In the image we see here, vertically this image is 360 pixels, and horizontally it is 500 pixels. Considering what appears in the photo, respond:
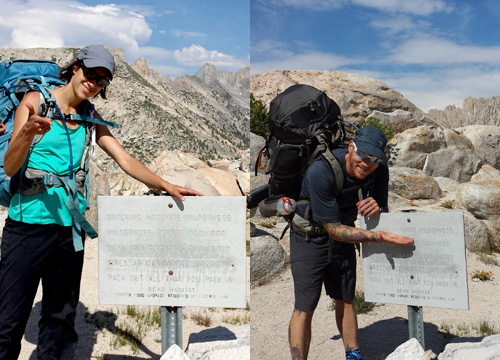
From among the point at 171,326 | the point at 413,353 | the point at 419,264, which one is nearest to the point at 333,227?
the point at 419,264

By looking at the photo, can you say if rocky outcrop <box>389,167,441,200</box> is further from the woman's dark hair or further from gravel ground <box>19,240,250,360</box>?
the woman's dark hair

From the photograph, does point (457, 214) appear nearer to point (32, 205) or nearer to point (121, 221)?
point (121, 221)

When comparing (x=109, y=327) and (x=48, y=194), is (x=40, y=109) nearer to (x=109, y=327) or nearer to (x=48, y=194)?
(x=48, y=194)

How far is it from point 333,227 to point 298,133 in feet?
3.34

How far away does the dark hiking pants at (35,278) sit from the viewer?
304 centimetres

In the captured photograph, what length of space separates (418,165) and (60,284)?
14.6 metres

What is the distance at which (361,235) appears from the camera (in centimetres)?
362

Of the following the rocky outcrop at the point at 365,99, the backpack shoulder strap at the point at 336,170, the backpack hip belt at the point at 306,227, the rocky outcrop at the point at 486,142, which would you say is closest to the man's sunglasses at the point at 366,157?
the backpack shoulder strap at the point at 336,170

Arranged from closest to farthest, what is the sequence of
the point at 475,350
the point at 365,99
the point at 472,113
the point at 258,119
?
the point at 475,350 → the point at 258,119 → the point at 365,99 → the point at 472,113

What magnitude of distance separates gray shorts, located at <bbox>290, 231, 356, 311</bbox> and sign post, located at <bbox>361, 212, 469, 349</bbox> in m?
0.33

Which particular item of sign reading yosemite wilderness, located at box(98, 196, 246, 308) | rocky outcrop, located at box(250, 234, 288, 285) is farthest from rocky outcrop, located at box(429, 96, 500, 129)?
sign reading yosemite wilderness, located at box(98, 196, 246, 308)

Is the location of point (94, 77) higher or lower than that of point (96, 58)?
lower

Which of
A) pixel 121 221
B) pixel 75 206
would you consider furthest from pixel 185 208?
pixel 75 206

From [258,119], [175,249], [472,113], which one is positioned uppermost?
[472,113]
